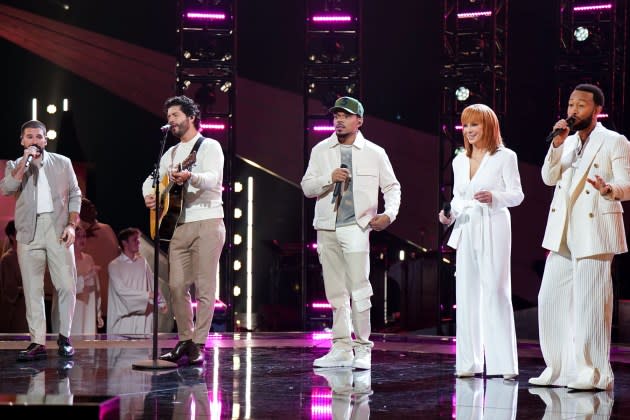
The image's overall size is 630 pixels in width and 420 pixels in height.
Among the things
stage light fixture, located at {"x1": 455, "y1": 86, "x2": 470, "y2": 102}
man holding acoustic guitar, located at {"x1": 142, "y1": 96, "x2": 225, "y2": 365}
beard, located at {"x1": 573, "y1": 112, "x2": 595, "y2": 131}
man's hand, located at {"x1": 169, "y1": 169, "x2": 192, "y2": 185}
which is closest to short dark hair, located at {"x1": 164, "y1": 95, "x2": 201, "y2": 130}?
man holding acoustic guitar, located at {"x1": 142, "y1": 96, "x2": 225, "y2": 365}

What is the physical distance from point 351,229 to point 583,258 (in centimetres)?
158

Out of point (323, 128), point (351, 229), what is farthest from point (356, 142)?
point (323, 128)

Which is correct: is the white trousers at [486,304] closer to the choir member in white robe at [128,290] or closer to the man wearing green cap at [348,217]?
the man wearing green cap at [348,217]

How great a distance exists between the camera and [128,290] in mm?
9109

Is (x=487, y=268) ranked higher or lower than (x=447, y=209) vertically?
lower

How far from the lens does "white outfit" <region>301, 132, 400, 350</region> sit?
639 centimetres

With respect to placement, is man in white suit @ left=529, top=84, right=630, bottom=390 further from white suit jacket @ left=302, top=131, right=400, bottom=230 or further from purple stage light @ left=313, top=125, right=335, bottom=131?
purple stage light @ left=313, top=125, right=335, bottom=131

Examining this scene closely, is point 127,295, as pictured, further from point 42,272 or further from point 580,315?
point 580,315

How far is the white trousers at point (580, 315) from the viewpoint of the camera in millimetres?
5445

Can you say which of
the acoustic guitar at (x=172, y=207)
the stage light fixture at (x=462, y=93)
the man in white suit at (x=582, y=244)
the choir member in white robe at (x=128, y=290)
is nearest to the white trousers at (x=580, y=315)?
the man in white suit at (x=582, y=244)

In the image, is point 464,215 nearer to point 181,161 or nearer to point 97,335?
point 181,161

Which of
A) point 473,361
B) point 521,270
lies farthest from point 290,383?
point 521,270

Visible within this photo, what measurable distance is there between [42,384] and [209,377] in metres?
0.98

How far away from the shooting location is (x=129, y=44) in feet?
38.8
